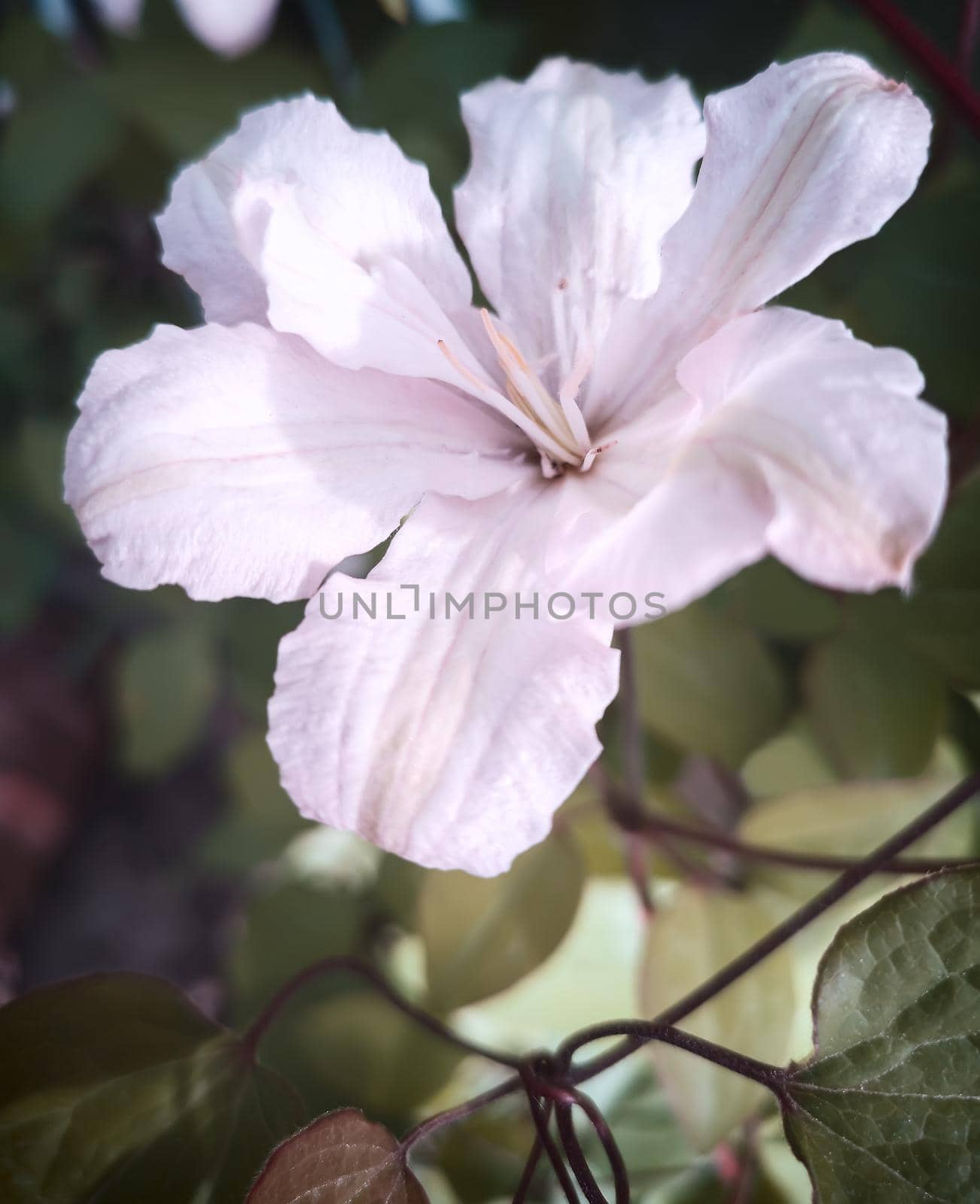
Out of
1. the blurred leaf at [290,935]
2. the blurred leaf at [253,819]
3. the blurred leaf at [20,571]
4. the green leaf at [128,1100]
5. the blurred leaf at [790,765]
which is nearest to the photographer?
the green leaf at [128,1100]

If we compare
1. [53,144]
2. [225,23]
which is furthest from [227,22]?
[53,144]

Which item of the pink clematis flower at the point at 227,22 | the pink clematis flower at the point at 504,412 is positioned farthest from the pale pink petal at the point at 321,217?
the pink clematis flower at the point at 227,22

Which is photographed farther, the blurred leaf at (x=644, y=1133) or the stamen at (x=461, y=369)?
the blurred leaf at (x=644, y=1133)

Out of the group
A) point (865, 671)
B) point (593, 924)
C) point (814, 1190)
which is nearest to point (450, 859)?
point (814, 1190)

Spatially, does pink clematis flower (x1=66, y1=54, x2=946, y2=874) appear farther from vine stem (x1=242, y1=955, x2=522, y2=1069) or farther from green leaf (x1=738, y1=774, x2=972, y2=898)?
green leaf (x1=738, y1=774, x2=972, y2=898)

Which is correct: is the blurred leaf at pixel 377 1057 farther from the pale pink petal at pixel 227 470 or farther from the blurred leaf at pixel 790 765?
the pale pink petal at pixel 227 470

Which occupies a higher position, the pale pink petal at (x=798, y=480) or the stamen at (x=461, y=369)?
the stamen at (x=461, y=369)

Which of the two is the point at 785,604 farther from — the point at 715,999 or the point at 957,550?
the point at 715,999
